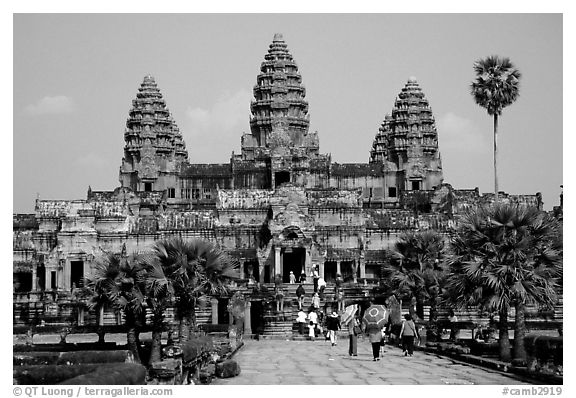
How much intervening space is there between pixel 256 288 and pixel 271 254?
49.8 feet

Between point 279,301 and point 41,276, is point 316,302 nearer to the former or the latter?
point 279,301

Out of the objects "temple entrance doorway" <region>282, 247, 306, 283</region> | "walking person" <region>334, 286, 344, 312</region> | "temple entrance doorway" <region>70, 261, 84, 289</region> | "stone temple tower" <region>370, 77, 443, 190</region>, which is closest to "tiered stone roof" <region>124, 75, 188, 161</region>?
"stone temple tower" <region>370, 77, 443, 190</region>

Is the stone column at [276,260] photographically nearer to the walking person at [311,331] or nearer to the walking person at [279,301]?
the walking person at [279,301]

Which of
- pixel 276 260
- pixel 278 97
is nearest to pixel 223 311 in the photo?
pixel 276 260

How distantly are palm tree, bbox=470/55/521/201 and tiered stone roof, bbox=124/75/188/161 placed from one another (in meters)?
61.4

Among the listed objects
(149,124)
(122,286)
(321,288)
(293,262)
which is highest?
(149,124)

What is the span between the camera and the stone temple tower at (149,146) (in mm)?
124688

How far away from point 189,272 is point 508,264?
1617 centimetres

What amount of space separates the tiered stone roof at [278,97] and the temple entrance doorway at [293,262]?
93.4ft

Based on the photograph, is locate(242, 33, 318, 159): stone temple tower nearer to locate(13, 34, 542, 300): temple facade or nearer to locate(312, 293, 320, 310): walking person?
locate(13, 34, 542, 300): temple facade

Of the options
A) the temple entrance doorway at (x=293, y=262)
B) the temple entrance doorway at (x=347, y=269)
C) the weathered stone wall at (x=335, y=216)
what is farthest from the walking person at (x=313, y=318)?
the weathered stone wall at (x=335, y=216)

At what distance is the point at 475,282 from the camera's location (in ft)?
171

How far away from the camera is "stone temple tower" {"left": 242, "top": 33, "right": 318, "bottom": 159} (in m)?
127

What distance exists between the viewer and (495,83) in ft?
246
